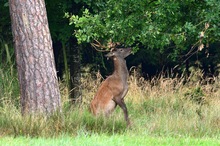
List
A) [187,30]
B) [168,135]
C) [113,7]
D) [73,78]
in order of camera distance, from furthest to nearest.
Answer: [73,78]
[113,7]
[187,30]
[168,135]

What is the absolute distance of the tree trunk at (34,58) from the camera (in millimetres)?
11672

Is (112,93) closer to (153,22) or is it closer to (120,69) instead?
(120,69)

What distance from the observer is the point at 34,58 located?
11742 mm

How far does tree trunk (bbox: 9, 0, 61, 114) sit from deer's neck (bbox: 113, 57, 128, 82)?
2301mm

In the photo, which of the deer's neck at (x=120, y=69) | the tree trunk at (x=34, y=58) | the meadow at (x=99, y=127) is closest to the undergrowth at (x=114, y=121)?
the meadow at (x=99, y=127)

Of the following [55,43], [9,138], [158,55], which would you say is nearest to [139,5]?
[9,138]

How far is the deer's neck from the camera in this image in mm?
13750

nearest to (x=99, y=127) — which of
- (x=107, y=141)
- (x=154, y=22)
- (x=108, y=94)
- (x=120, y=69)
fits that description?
(x=107, y=141)

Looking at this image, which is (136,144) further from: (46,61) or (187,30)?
(187,30)

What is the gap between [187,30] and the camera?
1283cm

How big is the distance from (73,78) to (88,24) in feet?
15.7

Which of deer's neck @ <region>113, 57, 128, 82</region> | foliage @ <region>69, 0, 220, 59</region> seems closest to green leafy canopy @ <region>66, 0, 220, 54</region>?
foliage @ <region>69, 0, 220, 59</region>

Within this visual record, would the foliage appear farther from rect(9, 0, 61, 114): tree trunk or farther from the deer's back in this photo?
rect(9, 0, 61, 114): tree trunk

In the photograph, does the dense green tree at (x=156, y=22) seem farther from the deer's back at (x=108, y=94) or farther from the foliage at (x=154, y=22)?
the deer's back at (x=108, y=94)
